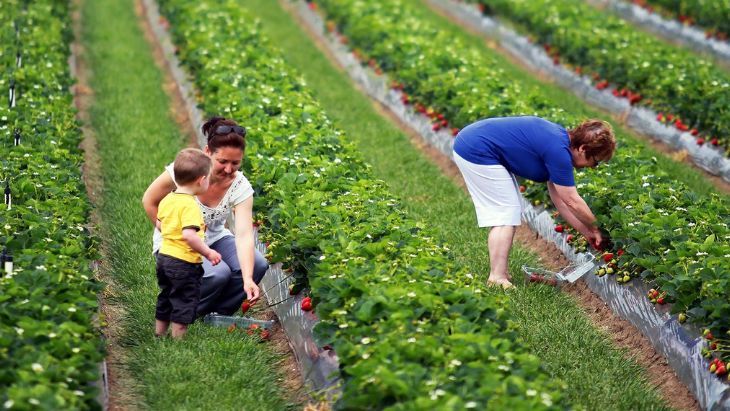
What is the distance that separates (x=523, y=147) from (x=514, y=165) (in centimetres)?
16

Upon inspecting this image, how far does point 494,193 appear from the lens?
7.35 meters

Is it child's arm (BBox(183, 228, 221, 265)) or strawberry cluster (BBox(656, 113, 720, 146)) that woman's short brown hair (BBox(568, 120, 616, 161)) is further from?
strawberry cluster (BBox(656, 113, 720, 146))

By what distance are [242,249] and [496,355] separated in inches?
76.8

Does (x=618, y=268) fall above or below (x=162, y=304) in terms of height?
above

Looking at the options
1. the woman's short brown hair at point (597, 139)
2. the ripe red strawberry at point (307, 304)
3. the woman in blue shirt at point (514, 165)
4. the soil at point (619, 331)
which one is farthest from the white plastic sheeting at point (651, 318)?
the ripe red strawberry at point (307, 304)

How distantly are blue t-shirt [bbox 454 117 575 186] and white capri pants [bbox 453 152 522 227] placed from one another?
52 mm

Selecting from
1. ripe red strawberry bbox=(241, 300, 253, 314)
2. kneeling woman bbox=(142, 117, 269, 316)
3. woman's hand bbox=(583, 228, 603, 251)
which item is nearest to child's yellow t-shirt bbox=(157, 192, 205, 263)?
kneeling woman bbox=(142, 117, 269, 316)

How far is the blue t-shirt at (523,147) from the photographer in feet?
23.0

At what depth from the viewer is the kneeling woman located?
20.7ft

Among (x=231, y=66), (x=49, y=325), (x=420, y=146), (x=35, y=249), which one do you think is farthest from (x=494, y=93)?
(x=49, y=325)

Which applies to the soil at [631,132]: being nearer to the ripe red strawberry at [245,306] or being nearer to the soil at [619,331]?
the soil at [619,331]

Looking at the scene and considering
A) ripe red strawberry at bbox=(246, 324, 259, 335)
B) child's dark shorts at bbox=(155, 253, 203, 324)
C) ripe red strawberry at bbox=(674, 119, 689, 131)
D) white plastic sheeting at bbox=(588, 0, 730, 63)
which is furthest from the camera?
white plastic sheeting at bbox=(588, 0, 730, 63)

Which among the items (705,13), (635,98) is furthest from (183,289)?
(705,13)

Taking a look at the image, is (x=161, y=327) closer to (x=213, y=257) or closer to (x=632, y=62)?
(x=213, y=257)
